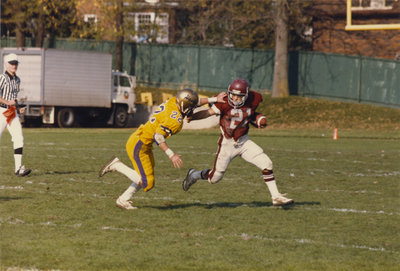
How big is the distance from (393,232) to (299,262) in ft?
7.03

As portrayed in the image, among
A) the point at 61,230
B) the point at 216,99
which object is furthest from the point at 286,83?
the point at 61,230

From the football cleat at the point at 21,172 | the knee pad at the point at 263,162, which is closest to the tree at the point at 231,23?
the football cleat at the point at 21,172

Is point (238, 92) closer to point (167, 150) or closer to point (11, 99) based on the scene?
point (167, 150)

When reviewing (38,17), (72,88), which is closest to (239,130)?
(72,88)

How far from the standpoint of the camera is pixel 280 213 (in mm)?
10742

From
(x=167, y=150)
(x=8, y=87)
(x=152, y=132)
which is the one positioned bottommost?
(x=167, y=150)

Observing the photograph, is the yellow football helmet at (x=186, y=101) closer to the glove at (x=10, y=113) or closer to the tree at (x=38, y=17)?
the glove at (x=10, y=113)

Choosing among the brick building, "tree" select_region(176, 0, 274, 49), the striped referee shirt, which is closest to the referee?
the striped referee shirt

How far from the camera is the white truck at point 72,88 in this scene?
32031 millimetres

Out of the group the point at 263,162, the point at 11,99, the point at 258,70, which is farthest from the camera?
the point at 258,70

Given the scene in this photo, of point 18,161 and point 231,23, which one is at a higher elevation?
point 231,23

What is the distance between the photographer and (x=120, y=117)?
3375 cm

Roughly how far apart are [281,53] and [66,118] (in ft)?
33.3

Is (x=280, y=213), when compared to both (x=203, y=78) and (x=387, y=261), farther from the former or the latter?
(x=203, y=78)
